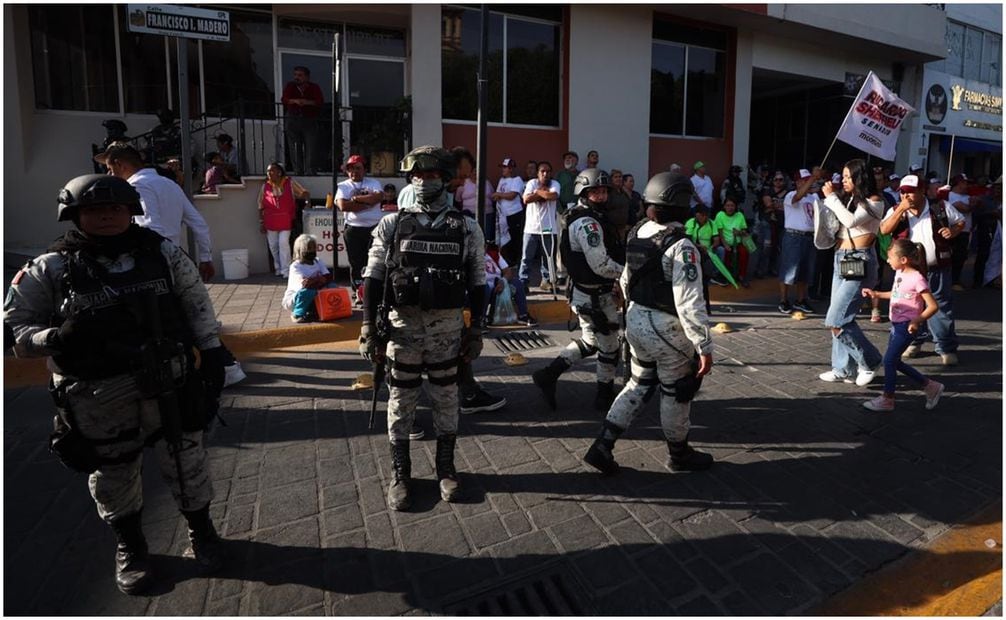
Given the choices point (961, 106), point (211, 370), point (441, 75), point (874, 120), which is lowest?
point (211, 370)

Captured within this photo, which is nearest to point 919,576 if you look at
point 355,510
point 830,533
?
point 830,533

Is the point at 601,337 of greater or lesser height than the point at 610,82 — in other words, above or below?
below

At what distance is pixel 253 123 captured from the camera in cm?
1164

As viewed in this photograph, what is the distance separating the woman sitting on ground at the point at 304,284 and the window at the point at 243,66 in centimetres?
571

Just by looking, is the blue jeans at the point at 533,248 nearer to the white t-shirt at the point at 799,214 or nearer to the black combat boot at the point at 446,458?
the white t-shirt at the point at 799,214

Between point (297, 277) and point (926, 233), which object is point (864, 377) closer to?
point (926, 233)

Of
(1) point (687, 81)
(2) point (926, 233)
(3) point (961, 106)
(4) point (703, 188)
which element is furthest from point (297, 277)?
(3) point (961, 106)

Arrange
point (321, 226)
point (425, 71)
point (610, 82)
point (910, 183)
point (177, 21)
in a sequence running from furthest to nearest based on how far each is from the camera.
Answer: point (610, 82), point (425, 71), point (321, 226), point (177, 21), point (910, 183)

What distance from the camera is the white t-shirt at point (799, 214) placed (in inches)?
346

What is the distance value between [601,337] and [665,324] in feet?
4.34

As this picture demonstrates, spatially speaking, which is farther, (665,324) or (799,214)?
(799,214)

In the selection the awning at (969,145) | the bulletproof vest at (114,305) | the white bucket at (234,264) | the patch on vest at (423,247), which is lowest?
the white bucket at (234,264)

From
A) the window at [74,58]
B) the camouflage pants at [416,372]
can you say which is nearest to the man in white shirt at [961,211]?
the camouflage pants at [416,372]

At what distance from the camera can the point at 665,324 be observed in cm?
374
